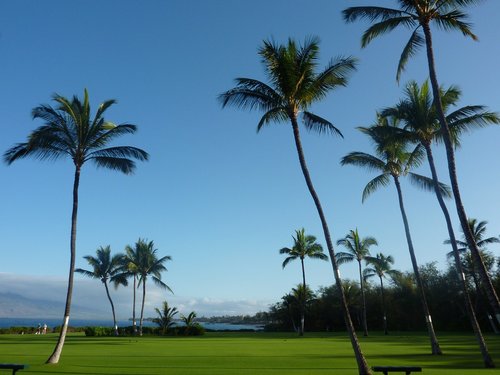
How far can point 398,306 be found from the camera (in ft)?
190

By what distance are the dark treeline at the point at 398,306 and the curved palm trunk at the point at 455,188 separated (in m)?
37.2

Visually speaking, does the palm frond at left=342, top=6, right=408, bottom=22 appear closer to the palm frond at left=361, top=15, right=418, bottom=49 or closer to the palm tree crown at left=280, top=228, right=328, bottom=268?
the palm frond at left=361, top=15, right=418, bottom=49

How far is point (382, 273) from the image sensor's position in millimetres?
52656

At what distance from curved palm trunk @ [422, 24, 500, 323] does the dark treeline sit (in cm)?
3723

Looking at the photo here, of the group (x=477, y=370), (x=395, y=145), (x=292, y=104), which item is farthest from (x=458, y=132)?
(x=477, y=370)

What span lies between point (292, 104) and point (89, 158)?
10.3m

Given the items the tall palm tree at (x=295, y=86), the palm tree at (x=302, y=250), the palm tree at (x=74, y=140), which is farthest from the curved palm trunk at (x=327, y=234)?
the palm tree at (x=302, y=250)

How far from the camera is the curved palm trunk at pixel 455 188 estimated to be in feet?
45.0

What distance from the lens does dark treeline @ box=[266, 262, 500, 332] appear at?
5169 cm

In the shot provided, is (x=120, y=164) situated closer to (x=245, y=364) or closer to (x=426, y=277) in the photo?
(x=245, y=364)

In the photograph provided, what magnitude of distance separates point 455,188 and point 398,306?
4760cm

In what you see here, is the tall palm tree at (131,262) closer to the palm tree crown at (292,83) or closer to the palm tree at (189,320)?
the palm tree at (189,320)

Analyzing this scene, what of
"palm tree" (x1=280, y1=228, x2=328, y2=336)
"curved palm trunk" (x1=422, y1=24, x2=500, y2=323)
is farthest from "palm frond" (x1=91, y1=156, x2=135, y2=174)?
"palm tree" (x1=280, y1=228, x2=328, y2=336)

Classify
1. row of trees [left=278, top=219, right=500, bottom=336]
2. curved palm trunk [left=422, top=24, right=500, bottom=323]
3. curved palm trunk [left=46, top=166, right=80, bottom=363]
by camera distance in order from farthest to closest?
row of trees [left=278, top=219, right=500, bottom=336] < curved palm trunk [left=46, top=166, right=80, bottom=363] < curved palm trunk [left=422, top=24, right=500, bottom=323]
